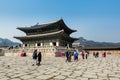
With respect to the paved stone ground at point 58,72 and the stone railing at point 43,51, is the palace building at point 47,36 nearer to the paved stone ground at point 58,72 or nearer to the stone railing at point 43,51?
the stone railing at point 43,51

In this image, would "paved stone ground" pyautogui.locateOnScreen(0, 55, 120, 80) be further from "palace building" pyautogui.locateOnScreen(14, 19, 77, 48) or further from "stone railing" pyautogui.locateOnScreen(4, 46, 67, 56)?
"palace building" pyautogui.locateOnScreen(14, 19, 77, 48)

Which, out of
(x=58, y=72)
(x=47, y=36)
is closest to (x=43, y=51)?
(x=47, y=36)

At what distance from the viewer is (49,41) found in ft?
127

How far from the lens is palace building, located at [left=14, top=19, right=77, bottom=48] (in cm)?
3728

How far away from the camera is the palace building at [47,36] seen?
3728 centimetres

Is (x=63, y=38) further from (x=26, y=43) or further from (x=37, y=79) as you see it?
(x=37, y=79)

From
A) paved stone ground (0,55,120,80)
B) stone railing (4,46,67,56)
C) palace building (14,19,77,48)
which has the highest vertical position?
palace building (14,19,77,48)

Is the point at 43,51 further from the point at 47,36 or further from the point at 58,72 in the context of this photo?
the point at 58,72

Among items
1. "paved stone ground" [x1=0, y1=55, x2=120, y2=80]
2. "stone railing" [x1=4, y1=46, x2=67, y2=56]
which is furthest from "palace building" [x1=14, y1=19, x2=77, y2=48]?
"paved stone ground" [x1=0, y1=55, x2=120, y2=80]

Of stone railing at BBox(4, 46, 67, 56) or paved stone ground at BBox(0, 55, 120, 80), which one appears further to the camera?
stone railing at BBox(4, 46, 67, 56)

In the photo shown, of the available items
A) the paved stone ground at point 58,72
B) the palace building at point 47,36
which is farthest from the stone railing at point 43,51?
the paved stone ground at point 58,72

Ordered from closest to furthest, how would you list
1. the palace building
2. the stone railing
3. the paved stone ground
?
the paved stone ground → the stone railing → the palace building

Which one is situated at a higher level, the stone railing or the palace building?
the palace building

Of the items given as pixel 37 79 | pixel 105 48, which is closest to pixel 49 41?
pixel 105 48
